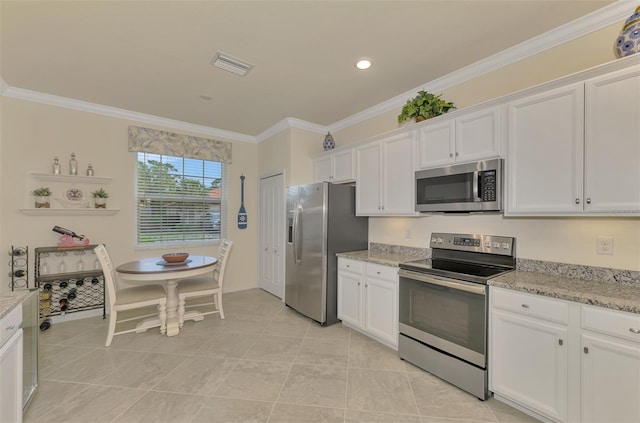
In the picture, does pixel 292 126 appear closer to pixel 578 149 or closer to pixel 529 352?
pixel 578 149

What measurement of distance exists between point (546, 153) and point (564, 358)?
1.30 metres

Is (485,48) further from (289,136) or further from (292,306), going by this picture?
(292,306)

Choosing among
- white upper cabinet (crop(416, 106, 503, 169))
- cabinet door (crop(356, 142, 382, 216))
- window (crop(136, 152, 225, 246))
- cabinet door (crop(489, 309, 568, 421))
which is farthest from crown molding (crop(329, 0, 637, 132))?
window (crop(136, 152, 225, 246))

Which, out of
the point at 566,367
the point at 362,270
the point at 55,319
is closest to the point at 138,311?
the point at 55,319

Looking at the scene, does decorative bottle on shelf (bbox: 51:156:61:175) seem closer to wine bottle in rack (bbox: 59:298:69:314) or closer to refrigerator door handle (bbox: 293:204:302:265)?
wine bottle in rack (bbox: 59:298:69:314)

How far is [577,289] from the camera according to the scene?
5.56 feet

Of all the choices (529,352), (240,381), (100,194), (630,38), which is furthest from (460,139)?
(100,194)

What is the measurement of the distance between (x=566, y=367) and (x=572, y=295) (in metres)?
0.43

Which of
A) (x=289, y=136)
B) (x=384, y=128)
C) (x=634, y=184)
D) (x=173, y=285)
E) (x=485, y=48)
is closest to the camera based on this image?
(x=634, y=184)

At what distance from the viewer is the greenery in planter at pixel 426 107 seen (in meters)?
2.65

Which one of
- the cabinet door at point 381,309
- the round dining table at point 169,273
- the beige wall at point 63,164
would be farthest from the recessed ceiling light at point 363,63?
the beige wall at point 63,164

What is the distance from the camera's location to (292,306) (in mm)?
3789

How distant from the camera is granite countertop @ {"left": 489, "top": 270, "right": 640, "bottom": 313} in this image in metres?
1.49

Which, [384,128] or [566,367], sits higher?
[384,128]
